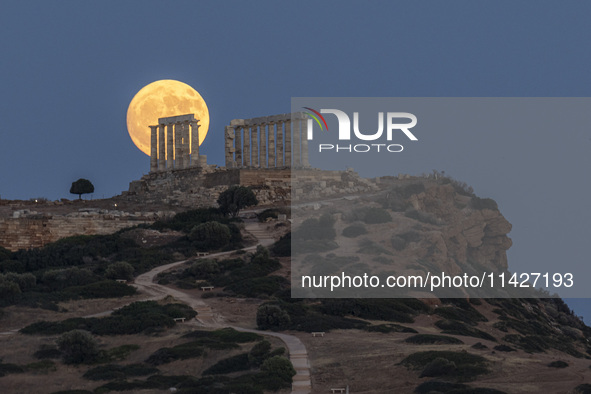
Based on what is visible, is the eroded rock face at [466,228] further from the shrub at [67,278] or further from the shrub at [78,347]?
the shrub at [78,347]

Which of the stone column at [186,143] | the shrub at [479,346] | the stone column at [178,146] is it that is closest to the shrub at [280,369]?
the shrub at [479,346]

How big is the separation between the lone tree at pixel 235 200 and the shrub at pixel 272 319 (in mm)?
26842

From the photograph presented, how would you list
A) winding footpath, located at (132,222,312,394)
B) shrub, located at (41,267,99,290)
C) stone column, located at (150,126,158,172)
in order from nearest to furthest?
winding footpath, located at (132,222,312,394), shrub, located at (41,267,99,290), stone column, located at (150,126,158,172)

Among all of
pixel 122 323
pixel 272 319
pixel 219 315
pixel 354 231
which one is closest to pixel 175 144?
pixel 354 231

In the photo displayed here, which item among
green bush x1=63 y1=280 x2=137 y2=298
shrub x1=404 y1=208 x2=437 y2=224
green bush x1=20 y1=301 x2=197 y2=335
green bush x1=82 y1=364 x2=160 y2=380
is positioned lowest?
green bush x1=82 y1=364 x2=160 y2=380

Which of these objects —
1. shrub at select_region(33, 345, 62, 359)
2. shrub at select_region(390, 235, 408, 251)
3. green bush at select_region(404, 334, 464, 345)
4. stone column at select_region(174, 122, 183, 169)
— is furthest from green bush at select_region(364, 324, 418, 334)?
stone column at select_region(174, 122, 183, 169)

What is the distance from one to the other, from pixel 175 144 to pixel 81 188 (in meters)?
10.8

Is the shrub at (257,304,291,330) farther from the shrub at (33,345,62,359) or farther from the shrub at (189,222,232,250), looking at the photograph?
the shrub at (189,222,232,250)

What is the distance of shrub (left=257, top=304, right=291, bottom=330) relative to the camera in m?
40.0

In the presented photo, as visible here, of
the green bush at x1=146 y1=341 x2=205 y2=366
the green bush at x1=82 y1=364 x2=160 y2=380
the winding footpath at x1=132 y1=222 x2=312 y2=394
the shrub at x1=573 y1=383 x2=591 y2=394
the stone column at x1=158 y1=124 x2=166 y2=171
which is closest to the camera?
the shrub at x1=573 y1=383 x2=591 y2=394

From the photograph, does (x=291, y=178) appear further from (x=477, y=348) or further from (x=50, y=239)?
(x=477, y=348)

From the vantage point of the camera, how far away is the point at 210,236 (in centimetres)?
5881

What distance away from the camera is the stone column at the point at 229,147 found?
79.1 meters

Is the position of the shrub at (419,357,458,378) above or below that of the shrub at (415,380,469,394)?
above
